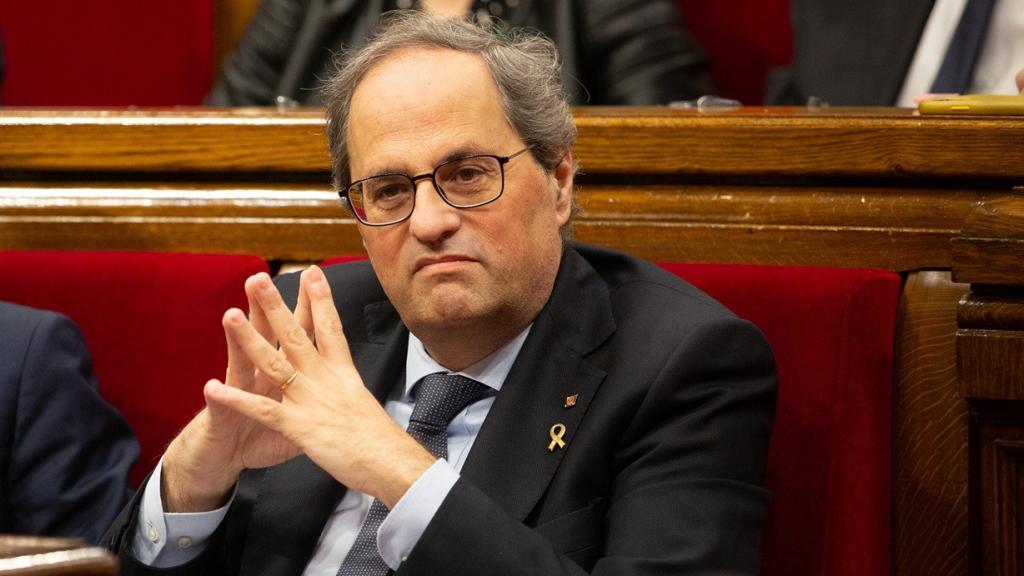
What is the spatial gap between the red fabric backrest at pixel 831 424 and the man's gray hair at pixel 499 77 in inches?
9.7

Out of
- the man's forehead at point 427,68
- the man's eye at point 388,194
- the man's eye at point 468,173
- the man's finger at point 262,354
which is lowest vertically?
the man's finger at point 262,354

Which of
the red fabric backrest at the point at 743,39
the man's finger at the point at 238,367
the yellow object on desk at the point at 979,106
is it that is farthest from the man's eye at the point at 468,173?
the red fabric backrest at the point at 743,39

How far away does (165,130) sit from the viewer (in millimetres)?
1503

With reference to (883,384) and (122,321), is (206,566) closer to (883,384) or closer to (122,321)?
(122,321)

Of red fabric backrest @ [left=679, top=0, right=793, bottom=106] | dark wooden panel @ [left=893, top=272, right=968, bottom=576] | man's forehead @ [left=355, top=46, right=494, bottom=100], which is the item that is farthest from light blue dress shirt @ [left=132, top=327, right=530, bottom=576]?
red fabric backrest @ [left=679, top=0, right=793, bottom=106]

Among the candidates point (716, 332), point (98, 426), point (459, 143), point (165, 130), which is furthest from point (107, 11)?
point (716, 332)

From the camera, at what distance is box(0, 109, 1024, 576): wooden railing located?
40.8 inches

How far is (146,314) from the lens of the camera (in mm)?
1434

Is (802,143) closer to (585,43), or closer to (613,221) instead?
(613,221)

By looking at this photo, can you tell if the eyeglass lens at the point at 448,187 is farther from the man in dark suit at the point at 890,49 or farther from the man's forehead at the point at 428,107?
the man in dark suit at the point at 890,49

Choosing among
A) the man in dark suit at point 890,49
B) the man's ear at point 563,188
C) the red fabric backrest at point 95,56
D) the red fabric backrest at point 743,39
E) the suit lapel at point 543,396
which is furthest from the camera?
the red fabric backrest at point 95,56

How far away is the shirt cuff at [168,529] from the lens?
3.75 feet

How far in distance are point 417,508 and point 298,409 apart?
0.12 meters

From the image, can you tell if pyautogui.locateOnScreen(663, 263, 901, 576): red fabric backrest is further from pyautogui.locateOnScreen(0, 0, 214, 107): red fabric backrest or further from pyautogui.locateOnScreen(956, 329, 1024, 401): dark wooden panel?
pyautogui.locateOnScreen(0, 0, 214, 107): red fabric backrest
